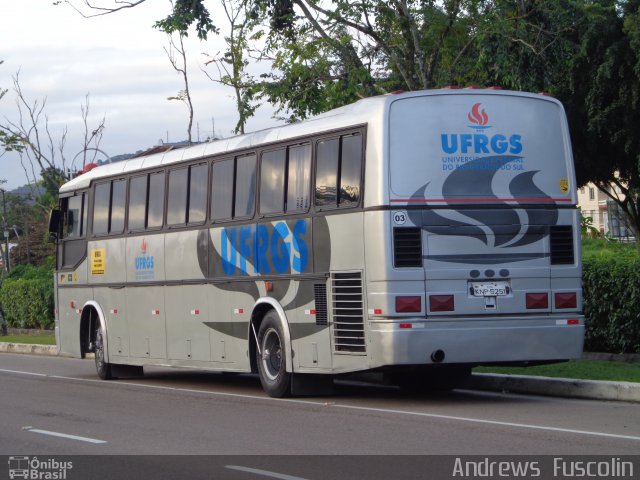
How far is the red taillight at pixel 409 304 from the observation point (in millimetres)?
13289

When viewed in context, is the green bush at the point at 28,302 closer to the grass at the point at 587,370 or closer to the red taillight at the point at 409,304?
the grass at the point at 587,370

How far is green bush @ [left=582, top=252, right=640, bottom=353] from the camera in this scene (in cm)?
1848

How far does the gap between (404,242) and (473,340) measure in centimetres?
136

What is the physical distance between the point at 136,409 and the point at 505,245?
16.7 feet

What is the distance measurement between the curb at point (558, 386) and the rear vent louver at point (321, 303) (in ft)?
8.93

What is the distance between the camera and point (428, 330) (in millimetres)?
13266

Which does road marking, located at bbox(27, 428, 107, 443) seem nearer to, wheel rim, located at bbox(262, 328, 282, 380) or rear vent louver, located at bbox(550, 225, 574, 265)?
wheel rim, located at bbox(262, 328, 282, 380)

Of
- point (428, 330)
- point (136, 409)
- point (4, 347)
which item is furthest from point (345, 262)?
point (4, 347)

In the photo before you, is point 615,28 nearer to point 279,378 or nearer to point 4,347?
point 4,347

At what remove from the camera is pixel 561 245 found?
14.0 metres

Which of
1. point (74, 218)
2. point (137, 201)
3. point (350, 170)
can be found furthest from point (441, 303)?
point (74, 218)

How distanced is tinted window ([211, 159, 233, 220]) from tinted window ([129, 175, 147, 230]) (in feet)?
7.82

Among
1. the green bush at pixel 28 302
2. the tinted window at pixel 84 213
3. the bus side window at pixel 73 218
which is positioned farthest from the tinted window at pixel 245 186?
the green bush at pixel 28 302
